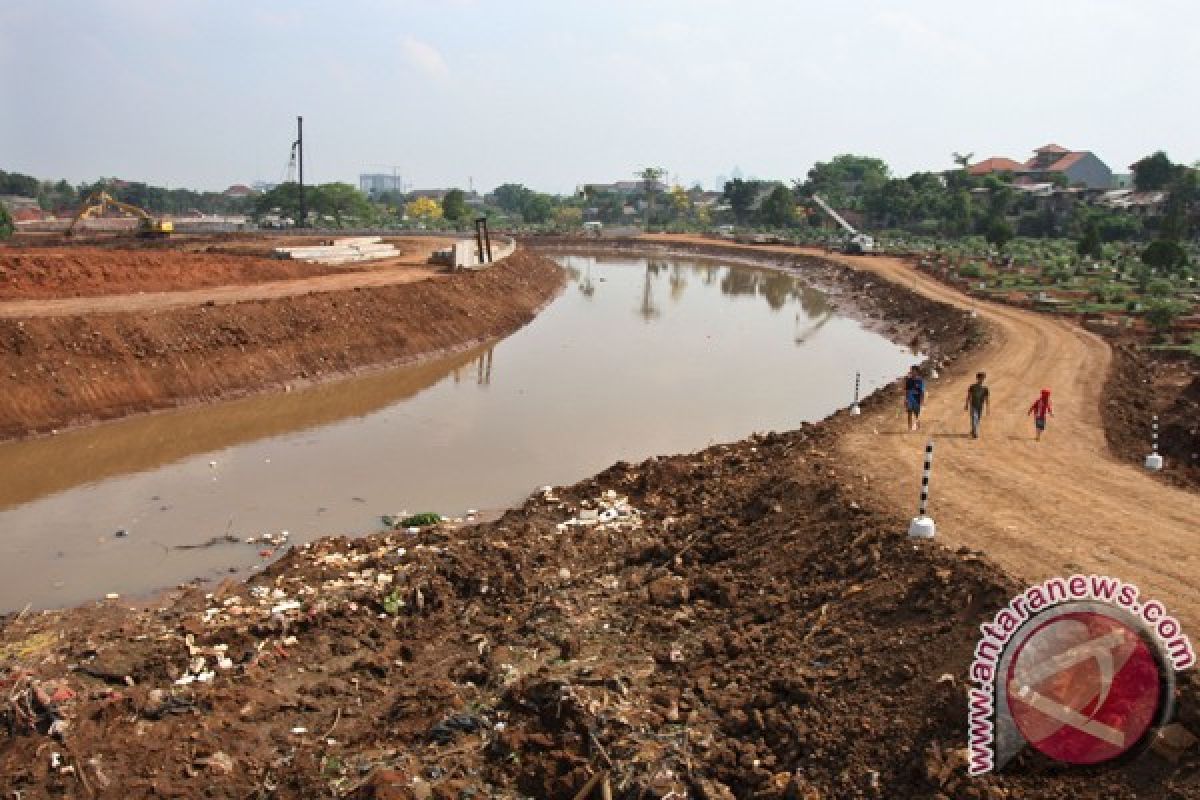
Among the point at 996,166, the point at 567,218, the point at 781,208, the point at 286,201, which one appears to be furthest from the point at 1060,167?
the point at 286,201

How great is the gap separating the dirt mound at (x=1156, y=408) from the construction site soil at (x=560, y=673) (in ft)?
21.5

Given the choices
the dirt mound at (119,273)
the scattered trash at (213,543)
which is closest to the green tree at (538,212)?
the dirt mound at (119,273)

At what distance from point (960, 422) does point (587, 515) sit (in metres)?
7.92

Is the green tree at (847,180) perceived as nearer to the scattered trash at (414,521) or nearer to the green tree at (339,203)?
the green tree at (339,203)

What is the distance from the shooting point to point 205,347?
25.4 m

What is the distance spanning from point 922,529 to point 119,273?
30560mm

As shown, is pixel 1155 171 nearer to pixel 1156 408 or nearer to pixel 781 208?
pixel 781 208

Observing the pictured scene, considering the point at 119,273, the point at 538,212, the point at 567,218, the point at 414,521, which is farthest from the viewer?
the point at 538,212

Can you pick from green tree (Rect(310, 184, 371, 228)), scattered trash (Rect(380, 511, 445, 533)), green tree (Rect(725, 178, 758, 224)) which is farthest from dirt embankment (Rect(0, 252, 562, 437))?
green tree (Rect(725, 178, 758, 224))

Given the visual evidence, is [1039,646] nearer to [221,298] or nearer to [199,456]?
[199,456]

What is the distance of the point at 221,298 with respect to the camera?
30.1 m

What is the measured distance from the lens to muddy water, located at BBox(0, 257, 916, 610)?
1462 centimetres

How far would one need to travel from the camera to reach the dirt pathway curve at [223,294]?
84.1 ft

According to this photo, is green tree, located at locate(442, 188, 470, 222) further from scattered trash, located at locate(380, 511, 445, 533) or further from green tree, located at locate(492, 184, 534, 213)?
scattered trash, located at locate(380, 511, 445, 533)
